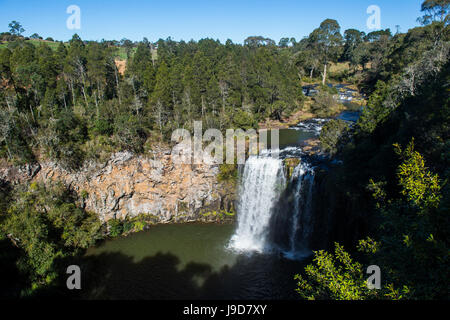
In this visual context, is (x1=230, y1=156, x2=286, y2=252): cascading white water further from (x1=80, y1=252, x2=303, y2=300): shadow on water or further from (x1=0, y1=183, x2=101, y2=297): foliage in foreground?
(x1=0, y1=183, x2=101, y2=297): foliage in foreground

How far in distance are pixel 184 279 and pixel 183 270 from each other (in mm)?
1224

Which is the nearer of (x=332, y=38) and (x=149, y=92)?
(x=149, y=92)

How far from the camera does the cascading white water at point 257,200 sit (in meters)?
29.0

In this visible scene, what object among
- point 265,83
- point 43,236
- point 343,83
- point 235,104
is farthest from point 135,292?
point 343,83

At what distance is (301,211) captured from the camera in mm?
27125

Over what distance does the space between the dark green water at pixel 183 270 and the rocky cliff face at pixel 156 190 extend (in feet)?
12.0

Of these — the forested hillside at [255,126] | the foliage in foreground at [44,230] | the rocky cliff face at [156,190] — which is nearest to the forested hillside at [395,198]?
the forested hillside at [255,126]

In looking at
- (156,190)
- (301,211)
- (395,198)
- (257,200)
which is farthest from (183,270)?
(395,198)

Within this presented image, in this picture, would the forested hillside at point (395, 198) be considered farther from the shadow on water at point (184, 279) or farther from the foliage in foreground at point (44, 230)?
the foliage in foreground at point (44, 230)

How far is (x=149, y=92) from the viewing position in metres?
44.8

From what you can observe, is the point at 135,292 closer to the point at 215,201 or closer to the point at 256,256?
the point at 256,256

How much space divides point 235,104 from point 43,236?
34.9 meters

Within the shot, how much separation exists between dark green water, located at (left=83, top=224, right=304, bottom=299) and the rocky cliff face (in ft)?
12.0

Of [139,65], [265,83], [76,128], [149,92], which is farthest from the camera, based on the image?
[265,83]
